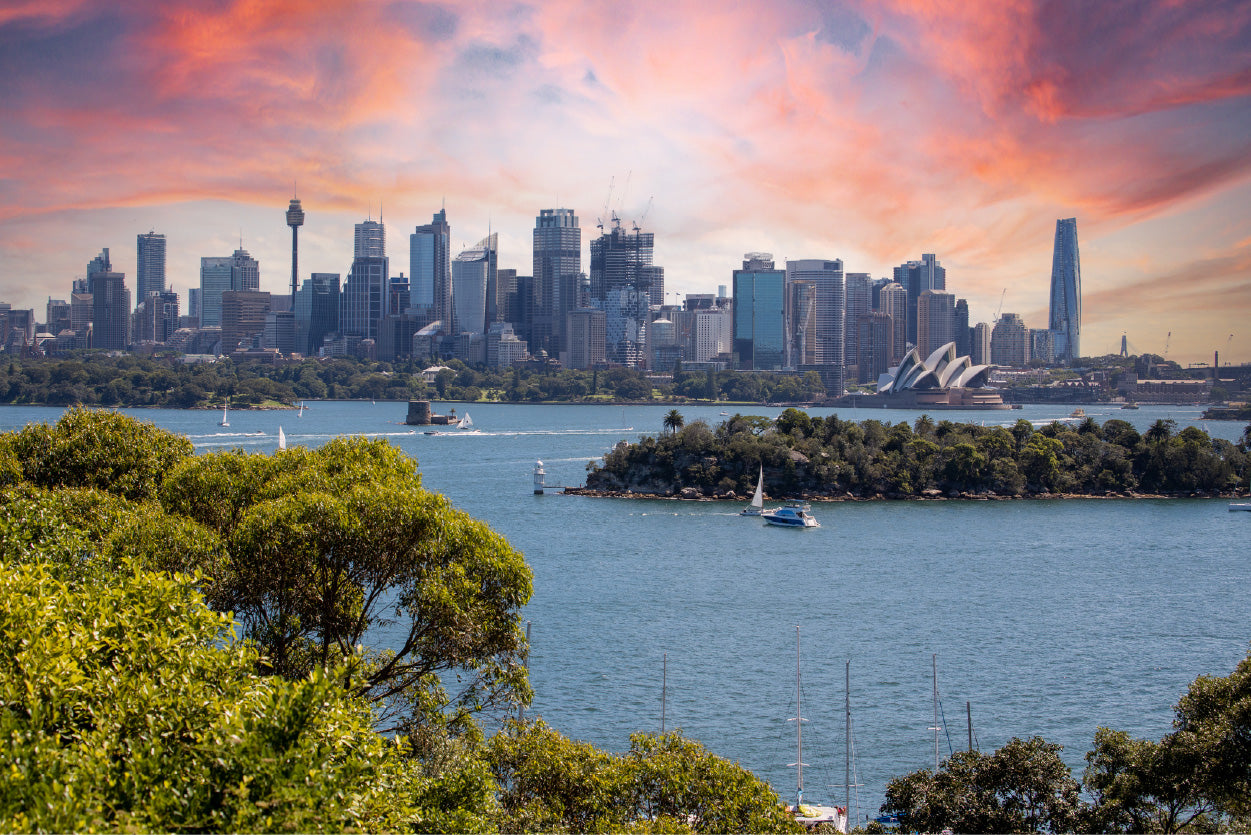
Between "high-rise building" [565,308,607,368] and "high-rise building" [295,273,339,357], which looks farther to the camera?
"high-rise building" [295,273,339,357]

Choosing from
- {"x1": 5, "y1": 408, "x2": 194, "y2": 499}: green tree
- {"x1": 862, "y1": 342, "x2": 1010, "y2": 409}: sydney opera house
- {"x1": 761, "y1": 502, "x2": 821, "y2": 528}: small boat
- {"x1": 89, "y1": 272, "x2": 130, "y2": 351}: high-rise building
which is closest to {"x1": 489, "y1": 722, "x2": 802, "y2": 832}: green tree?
{"x1": 5, "y1": 408, "x2": 194, "y2": 499}: green tree

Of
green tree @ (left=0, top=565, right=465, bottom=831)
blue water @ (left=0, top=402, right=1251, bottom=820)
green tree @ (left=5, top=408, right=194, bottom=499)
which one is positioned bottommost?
blue water @ (left=0, top=402, right=1251, bottom=820)

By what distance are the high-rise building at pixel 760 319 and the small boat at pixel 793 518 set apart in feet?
448

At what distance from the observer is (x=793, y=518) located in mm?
41969

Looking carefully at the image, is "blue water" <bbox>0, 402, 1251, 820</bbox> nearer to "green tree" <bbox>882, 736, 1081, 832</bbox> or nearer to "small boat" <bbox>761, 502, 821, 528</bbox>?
"small boat" <bbox>761, 502, 821, 528</bbox>

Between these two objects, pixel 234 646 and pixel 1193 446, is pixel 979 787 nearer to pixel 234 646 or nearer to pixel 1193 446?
pixel 234 646

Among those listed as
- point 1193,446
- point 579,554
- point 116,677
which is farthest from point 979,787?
point 1193,446

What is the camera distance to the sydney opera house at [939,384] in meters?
125

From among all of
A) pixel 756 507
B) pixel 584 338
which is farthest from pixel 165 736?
pixel 584 338

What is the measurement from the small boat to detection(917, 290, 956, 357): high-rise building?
153657 millimetres

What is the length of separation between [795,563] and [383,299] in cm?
17564

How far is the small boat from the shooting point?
41656 mm

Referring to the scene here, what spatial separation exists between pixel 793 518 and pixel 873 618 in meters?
15.7

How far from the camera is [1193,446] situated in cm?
5422
